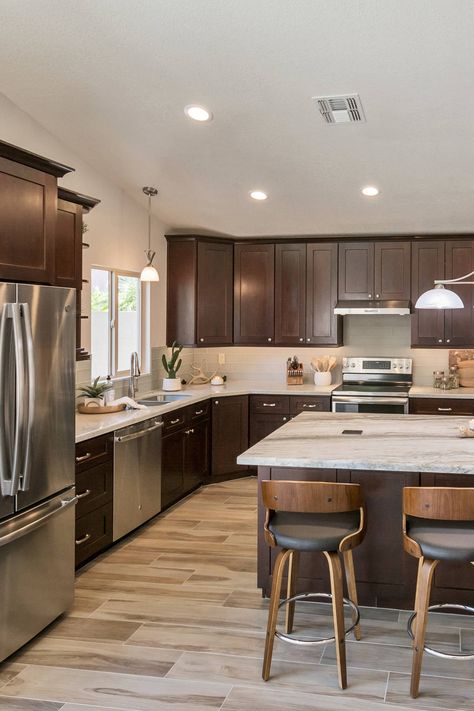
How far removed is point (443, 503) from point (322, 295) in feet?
15.0

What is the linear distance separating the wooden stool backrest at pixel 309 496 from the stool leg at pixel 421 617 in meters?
0.41

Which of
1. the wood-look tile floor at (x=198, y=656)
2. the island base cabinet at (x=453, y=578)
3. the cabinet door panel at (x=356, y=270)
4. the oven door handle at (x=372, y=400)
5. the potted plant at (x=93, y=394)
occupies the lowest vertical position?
the wood-look tile floor at (x=198, y=656)

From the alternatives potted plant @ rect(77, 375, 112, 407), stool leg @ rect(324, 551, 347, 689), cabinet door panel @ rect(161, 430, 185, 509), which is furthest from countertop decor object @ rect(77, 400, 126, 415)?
stool leg @ rect(324, 551, 347, 689)

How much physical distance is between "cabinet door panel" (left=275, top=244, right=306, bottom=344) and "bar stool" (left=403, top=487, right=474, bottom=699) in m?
4.47

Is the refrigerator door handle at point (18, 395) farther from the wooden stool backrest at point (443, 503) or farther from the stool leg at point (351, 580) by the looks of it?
the wooden stool backrest at point (443, 503)

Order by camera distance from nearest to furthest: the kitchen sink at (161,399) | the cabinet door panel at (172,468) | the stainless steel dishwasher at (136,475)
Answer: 1. the stainless steel dishwasher at (136,475)
2. the cabinet door panel at (172,468)
3. the kitchen sink at (161,399)

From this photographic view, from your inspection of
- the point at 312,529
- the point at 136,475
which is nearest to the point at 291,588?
the point at 312,529

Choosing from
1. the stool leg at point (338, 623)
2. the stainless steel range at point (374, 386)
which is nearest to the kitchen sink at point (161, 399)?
the stainless steel range at point (374, 386)

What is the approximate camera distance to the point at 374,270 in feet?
23.9

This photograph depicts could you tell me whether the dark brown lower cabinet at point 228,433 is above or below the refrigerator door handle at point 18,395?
below

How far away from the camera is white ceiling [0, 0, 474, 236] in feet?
11.9

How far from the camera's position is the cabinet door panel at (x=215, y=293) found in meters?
7.37

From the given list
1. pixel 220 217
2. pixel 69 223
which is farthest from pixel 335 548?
pixel 220 217

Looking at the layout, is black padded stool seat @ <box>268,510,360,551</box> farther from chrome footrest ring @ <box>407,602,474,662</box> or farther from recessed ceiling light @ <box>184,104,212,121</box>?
recessed ceiling light @ <box>184,104,212,121</box>
